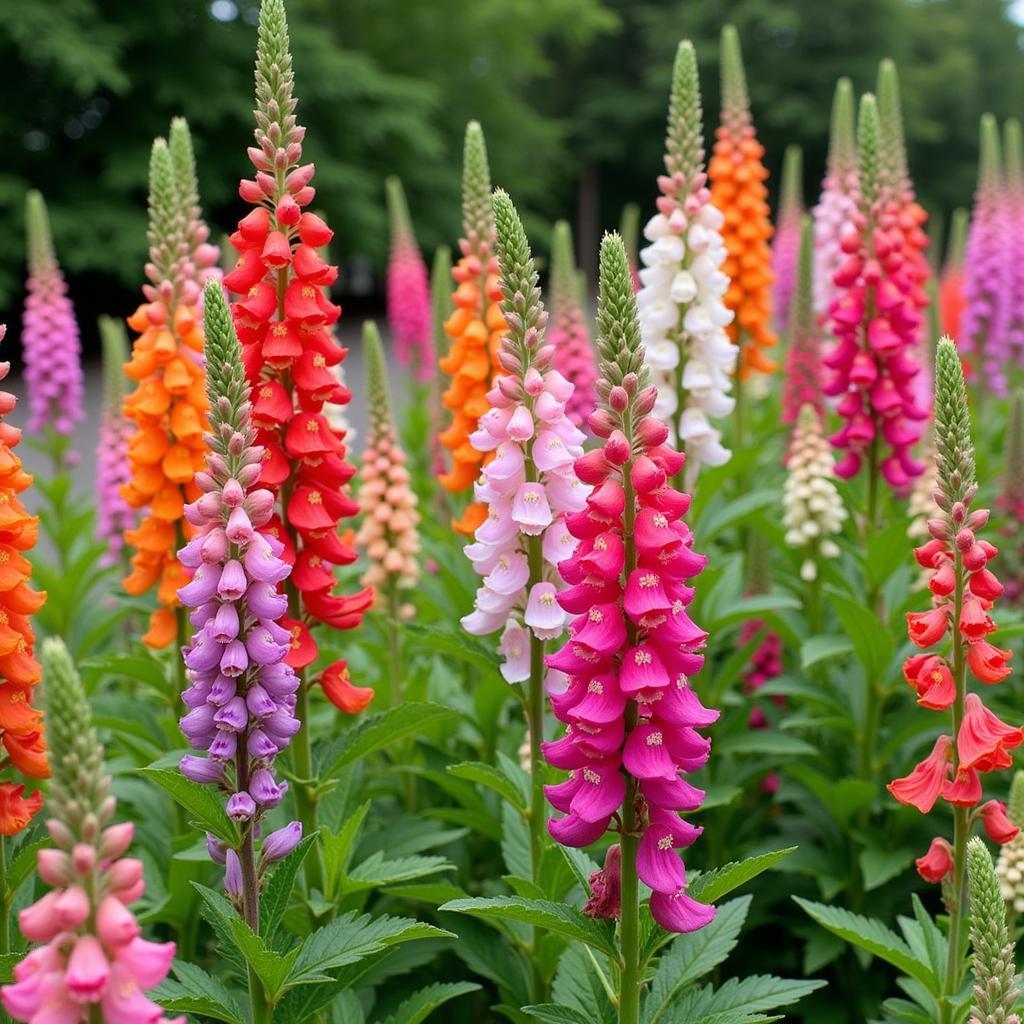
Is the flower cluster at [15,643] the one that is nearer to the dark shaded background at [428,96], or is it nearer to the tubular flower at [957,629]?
the tubular flower at [957,629]

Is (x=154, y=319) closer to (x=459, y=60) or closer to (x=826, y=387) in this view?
(x=826, y=387)

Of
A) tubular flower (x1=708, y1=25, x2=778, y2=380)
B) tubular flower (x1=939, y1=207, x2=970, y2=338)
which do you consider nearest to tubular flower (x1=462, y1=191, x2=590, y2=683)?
tubular flower (x1=708, y1=25, x2=778, y2=380)

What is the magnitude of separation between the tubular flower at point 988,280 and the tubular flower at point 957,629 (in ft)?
24.6

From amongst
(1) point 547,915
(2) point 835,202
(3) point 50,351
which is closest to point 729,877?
(1) point 547,915

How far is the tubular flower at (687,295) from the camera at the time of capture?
5.22 metres

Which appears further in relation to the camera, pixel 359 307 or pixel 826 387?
pixel 359 307

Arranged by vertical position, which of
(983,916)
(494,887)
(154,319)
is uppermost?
(154,319)

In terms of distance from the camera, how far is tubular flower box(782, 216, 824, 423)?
262 inches

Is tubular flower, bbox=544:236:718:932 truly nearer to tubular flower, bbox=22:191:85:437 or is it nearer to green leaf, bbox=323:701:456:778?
green leaf, bbox=323:701:456:778

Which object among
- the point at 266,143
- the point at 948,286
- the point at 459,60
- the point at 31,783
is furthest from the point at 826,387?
the point at 459,60

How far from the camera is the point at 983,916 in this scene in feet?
8.50

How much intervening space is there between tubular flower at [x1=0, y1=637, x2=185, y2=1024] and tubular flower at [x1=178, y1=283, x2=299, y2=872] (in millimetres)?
923

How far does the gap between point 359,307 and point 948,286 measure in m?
23.9

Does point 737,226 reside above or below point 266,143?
above
